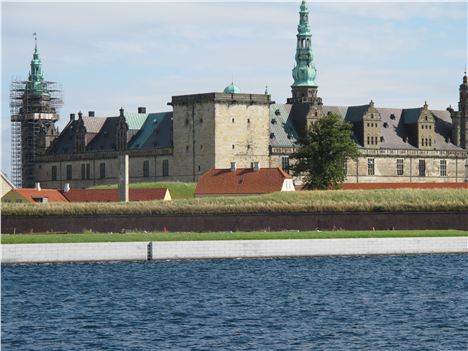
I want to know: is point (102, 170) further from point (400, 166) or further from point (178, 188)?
point (400, 166)

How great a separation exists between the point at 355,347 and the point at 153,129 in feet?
356

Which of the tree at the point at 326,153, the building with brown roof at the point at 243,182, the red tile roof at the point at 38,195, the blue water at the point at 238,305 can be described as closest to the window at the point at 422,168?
the tree at the point at 326,153

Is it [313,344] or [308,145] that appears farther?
[308,145]

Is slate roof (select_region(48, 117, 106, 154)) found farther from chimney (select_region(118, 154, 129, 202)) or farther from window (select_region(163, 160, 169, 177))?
chimney (select_region(118, 154, 129, 202))

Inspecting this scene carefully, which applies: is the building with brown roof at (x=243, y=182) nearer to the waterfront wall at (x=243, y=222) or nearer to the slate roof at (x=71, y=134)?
the waterfront wall at (x=243, y=222)

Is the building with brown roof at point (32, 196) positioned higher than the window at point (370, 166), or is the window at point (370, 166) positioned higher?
the window at point (370, 166)

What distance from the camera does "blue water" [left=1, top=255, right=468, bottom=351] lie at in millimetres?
41969

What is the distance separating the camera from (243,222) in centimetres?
9131

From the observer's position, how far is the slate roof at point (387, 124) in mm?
144875

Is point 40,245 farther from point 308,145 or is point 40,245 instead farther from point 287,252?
point 308,145

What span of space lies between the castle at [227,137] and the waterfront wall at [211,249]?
59.1 meters

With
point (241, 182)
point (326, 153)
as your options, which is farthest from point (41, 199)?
point (326, 153)

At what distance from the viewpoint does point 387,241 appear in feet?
246

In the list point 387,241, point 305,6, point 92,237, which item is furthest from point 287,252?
point 305,6
